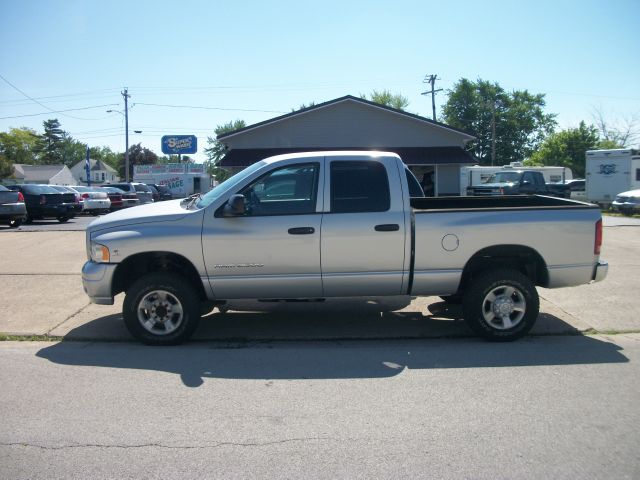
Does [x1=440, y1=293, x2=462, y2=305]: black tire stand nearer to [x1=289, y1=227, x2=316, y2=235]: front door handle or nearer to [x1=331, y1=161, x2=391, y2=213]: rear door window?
[x1=331, y1=161, x2=391, y2=213]: rear door window

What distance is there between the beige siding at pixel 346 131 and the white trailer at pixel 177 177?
24459 millimetres

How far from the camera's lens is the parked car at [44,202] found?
21078 mm

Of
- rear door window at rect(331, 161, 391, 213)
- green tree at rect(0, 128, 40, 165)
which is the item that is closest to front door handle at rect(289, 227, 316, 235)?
rear door window at rect(331, 161, 391, 213)

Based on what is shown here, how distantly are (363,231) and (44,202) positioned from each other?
18.9 metres

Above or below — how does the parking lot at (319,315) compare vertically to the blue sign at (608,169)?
below

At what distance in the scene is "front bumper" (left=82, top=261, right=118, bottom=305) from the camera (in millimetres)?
5871

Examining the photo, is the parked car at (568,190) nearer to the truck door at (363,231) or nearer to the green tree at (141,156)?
the truck door at (363,231)

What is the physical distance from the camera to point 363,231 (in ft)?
19.2

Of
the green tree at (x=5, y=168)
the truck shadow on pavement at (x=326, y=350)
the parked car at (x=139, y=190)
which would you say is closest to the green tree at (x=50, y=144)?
the green tree at (x=5, y=168)

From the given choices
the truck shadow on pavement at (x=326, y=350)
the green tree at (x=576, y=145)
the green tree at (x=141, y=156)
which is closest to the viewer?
the truck shadow on pavement at (x=326, y=350)

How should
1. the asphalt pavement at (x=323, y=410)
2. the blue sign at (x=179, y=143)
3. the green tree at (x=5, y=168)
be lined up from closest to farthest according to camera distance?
the asphalt pavement at (x=323, y=410), the blue sign at (x=179, y=143), the green tree at (x=5, y=168)

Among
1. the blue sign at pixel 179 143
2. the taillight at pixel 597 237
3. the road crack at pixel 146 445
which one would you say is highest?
the blue sign at pixel 179 143

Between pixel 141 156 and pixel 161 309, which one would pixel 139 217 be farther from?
pixel 141 156

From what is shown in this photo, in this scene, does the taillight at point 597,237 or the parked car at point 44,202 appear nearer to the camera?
the taillight at point 597,237
